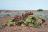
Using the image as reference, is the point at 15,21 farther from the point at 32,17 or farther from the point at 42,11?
the point at 42,11

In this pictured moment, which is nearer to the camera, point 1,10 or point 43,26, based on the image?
point 43,26

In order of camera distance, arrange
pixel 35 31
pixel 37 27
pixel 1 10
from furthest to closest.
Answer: pixel 1 10
pixel 37 27
pixel 35 31

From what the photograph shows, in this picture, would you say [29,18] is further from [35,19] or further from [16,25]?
[16,25]

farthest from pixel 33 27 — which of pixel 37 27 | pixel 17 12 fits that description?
pixel 17 12

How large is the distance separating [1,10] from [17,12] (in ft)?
3.62

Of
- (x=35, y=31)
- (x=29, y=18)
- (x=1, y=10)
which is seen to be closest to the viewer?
(x=35, y=31)

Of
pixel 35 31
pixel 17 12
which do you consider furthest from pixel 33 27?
pixel 17 12

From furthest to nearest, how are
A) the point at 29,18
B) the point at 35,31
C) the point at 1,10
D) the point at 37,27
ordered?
the point at 1,10 < the point at 29,18 < the point at 37,27 < the point at 35,31

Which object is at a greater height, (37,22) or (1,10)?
(1,10)

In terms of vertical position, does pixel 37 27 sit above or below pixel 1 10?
below

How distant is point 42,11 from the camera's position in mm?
9516

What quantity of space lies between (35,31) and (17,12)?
336 centimetres

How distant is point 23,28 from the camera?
6.60 metres

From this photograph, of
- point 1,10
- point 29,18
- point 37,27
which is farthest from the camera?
point 1,10
